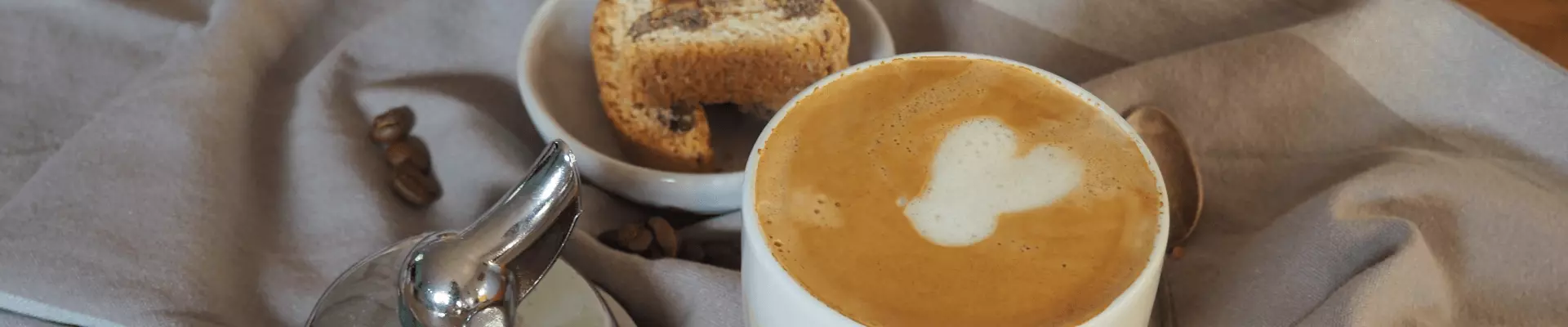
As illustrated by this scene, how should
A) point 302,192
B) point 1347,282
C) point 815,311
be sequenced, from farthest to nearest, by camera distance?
point 302,192 < point 1347,282 < point 815,311

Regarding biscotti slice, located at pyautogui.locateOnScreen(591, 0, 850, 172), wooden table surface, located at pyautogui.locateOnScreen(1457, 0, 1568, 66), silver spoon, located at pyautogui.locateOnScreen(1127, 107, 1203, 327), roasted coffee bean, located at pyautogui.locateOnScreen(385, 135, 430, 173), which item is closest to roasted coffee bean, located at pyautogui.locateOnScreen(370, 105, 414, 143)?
roasted coffee bean, located at pyautogui.locateOnScreen(385, 135, 430, 173)

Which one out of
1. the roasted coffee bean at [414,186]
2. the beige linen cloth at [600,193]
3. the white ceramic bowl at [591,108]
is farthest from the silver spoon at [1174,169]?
the roasted coffee bean at [414,186]

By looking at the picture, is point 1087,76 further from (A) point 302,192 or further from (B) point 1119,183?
(A) point 302,192

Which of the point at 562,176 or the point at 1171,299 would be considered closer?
the point at 562,176

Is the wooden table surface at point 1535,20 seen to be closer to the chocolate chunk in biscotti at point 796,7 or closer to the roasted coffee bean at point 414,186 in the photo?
the chocolate chunk in biscotti at point 796,7

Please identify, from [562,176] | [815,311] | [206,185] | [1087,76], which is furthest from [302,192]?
[1087,76]

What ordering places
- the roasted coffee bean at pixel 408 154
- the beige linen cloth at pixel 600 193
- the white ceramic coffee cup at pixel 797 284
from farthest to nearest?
1. the roasted coffee bean at pixel 408 154
2. the beige linen cloth at pixel 600 193
3. the white ceramic coffee cup at pixel 797 284
